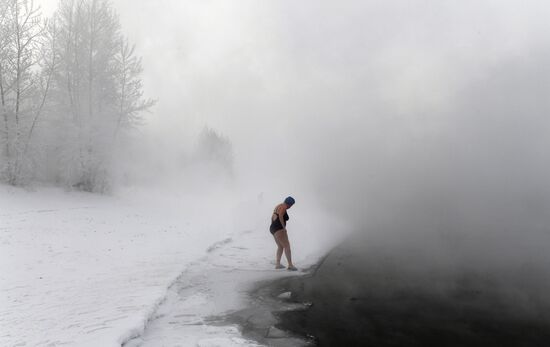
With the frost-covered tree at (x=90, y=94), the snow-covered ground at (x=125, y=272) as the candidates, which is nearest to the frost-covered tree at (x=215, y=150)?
the frost-covered tree at (x=90, y=94)

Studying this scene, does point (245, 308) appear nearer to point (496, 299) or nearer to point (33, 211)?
point (496, 299)

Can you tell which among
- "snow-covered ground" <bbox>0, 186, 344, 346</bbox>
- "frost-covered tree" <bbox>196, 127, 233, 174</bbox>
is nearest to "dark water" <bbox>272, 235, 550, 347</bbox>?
"snow-covered ground" <bbox>0, 186, 344, 346</bbox>

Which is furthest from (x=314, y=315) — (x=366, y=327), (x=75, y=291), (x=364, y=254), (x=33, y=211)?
(x=33, y=211)

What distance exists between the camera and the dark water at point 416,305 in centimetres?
662

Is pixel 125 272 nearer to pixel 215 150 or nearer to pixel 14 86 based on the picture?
pixel 14 86

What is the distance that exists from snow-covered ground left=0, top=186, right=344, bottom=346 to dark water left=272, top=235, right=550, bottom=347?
1.27 m

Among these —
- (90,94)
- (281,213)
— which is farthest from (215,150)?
(281,213)

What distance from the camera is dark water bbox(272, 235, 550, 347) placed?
21.7 feet

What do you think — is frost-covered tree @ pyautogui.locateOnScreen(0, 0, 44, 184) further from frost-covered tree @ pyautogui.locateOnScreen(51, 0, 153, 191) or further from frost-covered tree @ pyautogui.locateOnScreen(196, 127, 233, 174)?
frost-covered tree @ pyautogui.locateOnScreen(196, 127, 233, 174)

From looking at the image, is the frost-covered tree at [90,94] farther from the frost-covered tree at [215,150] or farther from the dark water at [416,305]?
the frost-covered tree at [215,150]

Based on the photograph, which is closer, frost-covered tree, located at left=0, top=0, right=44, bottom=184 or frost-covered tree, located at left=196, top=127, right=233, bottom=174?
frost-covered tree, located at left=0, top=0, right=44, bottom=184

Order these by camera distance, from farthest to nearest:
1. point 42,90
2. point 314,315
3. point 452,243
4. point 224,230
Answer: point 42,90 < point 224,230 < point 452,243 < point 314,315

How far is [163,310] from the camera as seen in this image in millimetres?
7590

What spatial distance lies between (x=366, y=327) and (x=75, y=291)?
532cm
